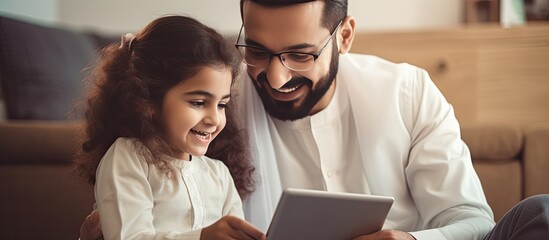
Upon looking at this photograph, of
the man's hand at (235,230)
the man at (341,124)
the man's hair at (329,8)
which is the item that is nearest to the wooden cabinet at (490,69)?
the man at (341,124)

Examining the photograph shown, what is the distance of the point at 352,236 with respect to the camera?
1.47m

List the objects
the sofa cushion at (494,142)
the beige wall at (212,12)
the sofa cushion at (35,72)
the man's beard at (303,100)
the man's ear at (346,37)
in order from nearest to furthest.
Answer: the man's beard at (303,100)
the man's ear at (346,37)
the sofa cushion at (494,142)
the sofa cushion at (35,72)
the beige wall at (212,12)

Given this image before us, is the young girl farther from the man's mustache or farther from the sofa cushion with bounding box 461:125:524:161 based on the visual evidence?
the sofa cushion with bounding box 461:125:524:161

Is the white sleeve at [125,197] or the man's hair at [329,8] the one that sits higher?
the man's hair at [329,8]

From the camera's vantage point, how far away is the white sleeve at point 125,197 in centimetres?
137

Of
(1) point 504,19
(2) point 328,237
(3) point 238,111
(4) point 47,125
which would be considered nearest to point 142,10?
(4) point 47,125

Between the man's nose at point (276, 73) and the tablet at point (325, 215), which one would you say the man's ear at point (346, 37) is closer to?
the man's nose at point (276, 73)

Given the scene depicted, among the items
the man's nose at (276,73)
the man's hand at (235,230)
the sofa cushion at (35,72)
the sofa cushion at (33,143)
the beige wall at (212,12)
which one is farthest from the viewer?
the beige wall at (212,12)

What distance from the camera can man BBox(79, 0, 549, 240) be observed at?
5.95 feet

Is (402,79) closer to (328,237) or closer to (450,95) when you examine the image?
(328,237)

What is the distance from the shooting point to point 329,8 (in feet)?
6.26

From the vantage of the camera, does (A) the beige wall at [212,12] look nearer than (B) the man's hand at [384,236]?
No

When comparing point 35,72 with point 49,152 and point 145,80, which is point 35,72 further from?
point 145,80

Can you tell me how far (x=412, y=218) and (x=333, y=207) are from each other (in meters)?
0.63
